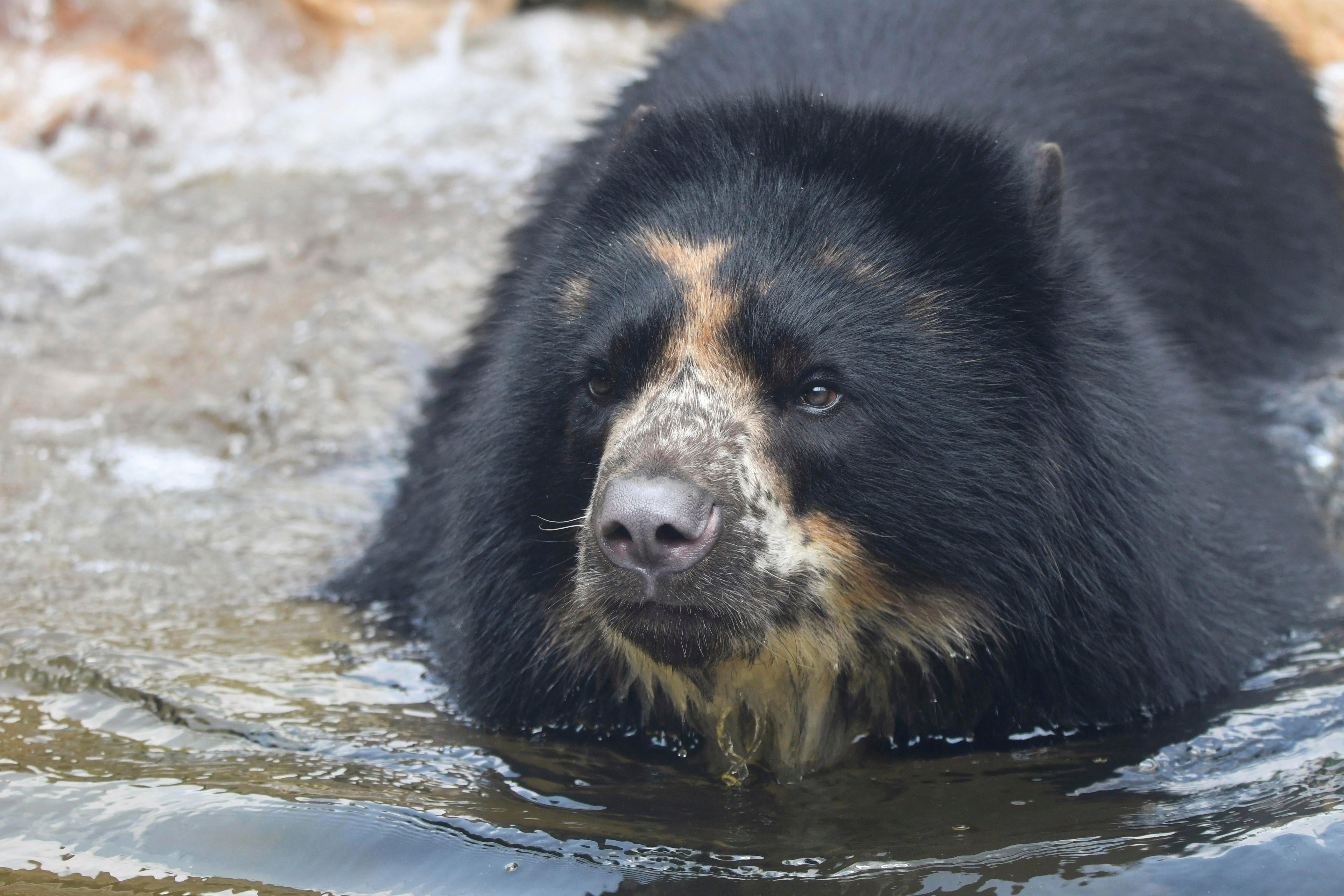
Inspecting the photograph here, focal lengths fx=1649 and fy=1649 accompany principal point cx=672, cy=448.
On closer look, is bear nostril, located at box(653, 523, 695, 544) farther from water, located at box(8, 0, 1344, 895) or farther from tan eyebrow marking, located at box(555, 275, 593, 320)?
tan eyebrow marking, located at box(555, 275, 593, 320)

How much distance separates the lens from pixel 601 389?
3859 millimetres

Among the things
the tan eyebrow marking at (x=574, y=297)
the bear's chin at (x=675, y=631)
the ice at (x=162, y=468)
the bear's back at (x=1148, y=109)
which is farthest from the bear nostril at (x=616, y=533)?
the ice at (x=162, y=468)

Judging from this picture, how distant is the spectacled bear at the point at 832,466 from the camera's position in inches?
141

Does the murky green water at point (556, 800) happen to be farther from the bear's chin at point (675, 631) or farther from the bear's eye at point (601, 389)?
the bear's eye at point (601, 389)

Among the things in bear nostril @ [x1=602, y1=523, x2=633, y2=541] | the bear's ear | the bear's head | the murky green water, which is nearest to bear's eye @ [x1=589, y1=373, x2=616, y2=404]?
the bear's head

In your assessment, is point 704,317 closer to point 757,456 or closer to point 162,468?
point 757,456

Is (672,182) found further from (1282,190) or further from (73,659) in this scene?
(1282,190)

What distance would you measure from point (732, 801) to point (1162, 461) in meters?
1.34

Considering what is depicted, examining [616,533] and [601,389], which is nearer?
[616,533]

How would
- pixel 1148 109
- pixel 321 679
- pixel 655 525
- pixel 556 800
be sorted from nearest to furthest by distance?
pixel 655 525, pixel 556 800, pixel 321 679, pixel 1148 109

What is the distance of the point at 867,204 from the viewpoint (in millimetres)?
3852

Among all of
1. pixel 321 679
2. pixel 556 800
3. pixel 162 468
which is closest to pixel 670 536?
pixel 556 800

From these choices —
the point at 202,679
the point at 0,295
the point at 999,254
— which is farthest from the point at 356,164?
the point at 999,254

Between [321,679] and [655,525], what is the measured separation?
1.60 metres
